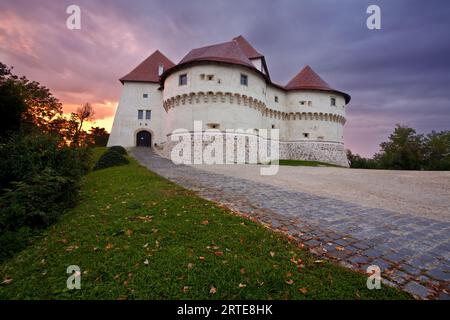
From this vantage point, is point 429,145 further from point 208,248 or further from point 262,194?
point 208,248

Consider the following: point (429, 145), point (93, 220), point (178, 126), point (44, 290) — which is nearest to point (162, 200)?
point (93, 220)

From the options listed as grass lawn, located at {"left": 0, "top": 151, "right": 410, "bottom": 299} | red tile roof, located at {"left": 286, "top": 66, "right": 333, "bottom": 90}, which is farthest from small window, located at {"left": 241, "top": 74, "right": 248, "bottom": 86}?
grass lawn, located at {"left": 0, "top": 151, "right": 410, "bottom": 299}

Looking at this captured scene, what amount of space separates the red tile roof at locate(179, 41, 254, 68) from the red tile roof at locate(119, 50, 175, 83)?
993 cm

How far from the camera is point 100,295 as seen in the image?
2.24m

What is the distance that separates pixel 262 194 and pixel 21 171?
7.02 meters

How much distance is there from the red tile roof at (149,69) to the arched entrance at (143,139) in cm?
730

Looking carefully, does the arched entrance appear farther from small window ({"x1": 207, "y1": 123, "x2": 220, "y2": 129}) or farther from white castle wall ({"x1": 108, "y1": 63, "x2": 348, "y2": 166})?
small window ({"x1": 207, "y1": 123, "x2": 220, "y2": 129})

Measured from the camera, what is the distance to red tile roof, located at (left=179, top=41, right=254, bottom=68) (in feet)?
66.0

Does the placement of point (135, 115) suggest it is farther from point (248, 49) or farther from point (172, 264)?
point (172, 264)

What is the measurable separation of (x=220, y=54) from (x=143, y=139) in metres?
16.3

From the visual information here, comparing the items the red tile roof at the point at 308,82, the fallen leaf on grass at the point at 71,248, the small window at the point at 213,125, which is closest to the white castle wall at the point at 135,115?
the small window at the point at 213,125

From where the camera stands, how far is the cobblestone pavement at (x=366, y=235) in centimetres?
254

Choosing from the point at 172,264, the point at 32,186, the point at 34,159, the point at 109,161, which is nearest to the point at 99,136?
the point at 109,161

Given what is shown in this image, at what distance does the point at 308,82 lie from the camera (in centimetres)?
2922
